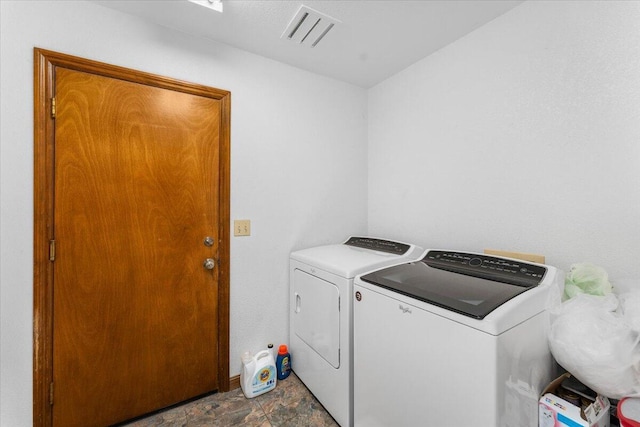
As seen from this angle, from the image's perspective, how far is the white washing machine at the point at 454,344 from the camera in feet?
3.18

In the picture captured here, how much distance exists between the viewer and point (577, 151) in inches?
52.4

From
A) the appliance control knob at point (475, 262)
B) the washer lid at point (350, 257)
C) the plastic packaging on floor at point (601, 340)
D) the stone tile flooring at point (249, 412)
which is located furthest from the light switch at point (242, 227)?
the plastic packaging on floor at point (601, 340)

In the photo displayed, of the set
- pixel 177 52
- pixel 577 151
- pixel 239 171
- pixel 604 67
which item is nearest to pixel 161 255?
pixel 239 171

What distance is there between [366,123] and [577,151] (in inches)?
63.5

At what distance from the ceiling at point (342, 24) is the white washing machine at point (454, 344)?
4.65 feet

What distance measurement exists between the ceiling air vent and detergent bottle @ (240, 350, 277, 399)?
2.19 metres

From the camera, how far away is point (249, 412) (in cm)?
172

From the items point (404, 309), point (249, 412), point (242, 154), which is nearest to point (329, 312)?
point (404, 309)

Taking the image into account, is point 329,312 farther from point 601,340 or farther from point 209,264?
point 601,340

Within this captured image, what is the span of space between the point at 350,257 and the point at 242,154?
1.06 metres

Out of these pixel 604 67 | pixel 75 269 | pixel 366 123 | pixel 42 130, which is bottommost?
pixel 75 269

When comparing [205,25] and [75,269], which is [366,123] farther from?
[75,269]

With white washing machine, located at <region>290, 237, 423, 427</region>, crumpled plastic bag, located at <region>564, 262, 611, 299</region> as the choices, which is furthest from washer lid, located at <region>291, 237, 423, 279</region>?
crumpled plastic bag, located at <region>564, 262, 611, 299</region>

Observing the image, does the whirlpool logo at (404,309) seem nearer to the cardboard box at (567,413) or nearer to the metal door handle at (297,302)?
the cardboard box at (567,413)
